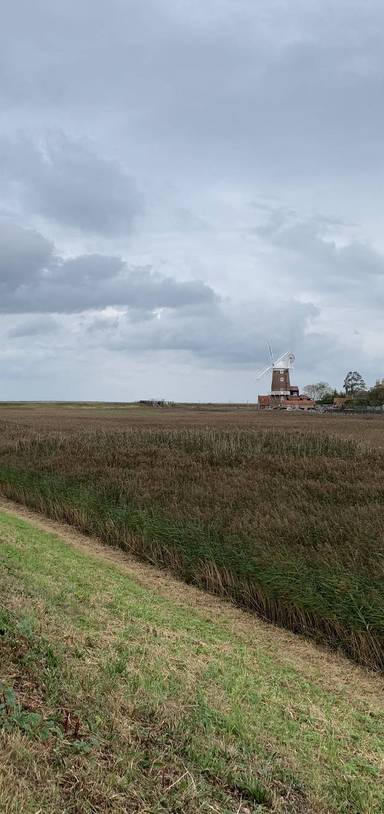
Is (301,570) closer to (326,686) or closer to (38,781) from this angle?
(326,686)

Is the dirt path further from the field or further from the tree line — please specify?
the tree line

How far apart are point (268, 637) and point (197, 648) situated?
1975 mm

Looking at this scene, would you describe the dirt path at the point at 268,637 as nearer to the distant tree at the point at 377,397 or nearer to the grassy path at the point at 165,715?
the grassy path at the point at 165,715

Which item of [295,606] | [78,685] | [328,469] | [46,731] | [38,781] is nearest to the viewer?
[38,781]

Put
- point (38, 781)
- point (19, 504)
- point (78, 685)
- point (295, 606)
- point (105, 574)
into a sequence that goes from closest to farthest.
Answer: point (38, 781) → point (78, 685) → point (295, 606) → point (105, 574) → point (19, 504)

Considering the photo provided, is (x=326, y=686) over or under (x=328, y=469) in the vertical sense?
under

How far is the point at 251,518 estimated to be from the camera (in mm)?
11289

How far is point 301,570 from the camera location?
8797 mm

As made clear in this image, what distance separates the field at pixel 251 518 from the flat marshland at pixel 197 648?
0.14 ft

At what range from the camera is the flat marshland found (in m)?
3.18

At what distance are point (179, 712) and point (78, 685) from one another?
2.58ft

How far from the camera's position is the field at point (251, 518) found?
8086 mm

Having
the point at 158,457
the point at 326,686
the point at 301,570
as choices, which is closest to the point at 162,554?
the point at 301,570

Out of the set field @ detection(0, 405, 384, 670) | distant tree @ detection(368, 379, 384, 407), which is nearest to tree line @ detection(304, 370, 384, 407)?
distant tree @ detection(368, 379, 384, 407)
